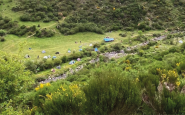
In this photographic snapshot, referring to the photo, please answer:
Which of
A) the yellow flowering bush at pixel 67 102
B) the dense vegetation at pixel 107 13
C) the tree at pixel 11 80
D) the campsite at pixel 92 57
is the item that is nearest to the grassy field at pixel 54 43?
the campsite at pixel 92 57

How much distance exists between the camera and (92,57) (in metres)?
26.6

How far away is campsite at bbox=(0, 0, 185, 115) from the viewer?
4977 mm

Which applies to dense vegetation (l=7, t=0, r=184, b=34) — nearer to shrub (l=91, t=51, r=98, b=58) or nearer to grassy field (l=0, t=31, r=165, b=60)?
grassy field (l=0, t=31, r=165, b=60)

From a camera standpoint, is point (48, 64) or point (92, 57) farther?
point (92, 57)

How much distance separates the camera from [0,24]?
35156 millimetres

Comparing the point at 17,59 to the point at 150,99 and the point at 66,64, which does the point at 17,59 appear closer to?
the point at 150,99

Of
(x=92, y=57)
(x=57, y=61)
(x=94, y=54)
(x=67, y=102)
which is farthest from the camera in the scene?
(x=94, y=54)

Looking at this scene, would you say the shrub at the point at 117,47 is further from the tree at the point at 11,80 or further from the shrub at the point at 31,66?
the tree at the point at 11,80

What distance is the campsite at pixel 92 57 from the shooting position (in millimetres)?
4977

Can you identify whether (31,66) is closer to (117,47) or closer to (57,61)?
(57,61)

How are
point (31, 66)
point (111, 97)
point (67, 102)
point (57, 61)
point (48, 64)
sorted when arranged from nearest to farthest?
1. point (111, 97)
2. point (67, 102)
3. point (31, 66)
4. point (48, 64)
5. point (57, 61)

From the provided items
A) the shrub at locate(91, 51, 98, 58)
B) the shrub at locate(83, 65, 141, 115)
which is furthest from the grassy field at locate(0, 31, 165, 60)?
the shrub at locate(83, 65, 141, 115)

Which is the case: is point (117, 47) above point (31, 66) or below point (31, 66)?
below

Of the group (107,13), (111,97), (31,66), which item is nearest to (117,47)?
(107,13)
